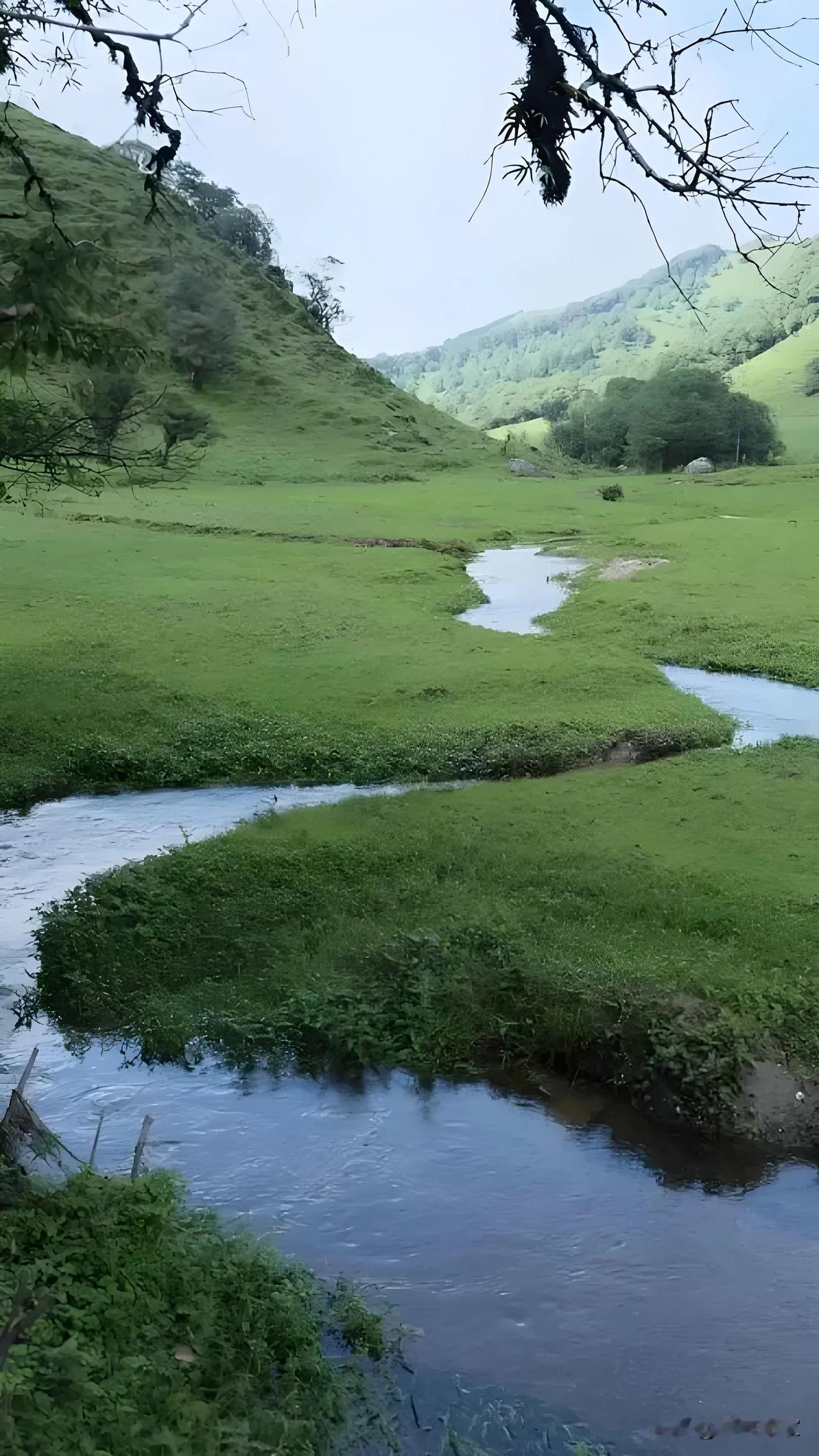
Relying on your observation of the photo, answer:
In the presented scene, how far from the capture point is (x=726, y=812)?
14.3 meters

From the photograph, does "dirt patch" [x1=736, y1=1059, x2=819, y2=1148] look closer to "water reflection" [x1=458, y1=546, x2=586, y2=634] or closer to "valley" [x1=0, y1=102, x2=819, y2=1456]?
"valley" [x1=0, y1=102, x2=819, y2=1456]

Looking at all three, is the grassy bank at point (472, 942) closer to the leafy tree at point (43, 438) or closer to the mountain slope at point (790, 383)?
the leafy tree at point (43, 438)

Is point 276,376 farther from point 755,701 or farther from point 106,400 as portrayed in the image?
point 106,400

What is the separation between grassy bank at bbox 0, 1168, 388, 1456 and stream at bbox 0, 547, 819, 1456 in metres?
0.52

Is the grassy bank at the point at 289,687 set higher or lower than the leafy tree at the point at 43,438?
lower

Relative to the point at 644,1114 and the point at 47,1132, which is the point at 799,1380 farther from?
the point at 47,1132

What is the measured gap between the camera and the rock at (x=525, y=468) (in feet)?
245

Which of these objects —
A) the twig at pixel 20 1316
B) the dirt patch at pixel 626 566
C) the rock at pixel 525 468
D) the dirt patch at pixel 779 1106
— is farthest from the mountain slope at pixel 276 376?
the twig at pixel 20 1316

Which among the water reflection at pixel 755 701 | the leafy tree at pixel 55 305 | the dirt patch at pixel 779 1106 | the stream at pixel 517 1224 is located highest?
the leafy tree at pixel 55 305

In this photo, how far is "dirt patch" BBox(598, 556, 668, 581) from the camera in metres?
34.5

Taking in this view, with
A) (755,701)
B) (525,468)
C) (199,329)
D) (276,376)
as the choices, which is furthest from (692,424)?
(755,701)

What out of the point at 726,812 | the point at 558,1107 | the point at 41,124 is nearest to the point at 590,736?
the point at 726,812

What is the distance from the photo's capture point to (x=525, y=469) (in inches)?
2953

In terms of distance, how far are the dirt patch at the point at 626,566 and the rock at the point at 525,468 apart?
37.7 meters
